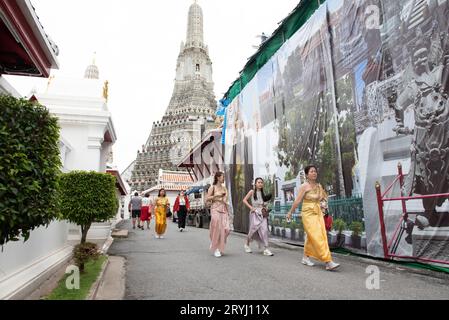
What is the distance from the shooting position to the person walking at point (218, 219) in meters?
6.88

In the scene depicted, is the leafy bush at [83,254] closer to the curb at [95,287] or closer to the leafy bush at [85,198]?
the curb at [95,287]

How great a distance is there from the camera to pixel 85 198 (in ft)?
19.5

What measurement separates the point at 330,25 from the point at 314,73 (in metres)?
1.04

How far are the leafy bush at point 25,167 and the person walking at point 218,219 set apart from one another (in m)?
4.07

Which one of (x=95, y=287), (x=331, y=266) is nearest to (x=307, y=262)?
(x=331, y=266)

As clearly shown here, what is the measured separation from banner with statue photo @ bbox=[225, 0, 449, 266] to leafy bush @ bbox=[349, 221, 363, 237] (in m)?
0.02

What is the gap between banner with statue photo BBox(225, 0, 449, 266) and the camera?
4.72 metres

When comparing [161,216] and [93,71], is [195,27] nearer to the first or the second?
[93,71]

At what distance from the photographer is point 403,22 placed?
527 cm

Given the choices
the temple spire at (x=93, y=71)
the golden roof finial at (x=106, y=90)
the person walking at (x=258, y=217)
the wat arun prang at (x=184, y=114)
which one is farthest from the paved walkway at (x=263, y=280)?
the temple spire at (x=93, y=71)

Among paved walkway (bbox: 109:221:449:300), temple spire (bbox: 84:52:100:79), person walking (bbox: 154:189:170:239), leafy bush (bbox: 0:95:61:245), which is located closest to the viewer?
leafy bush (bbox: 0:95:61:245)

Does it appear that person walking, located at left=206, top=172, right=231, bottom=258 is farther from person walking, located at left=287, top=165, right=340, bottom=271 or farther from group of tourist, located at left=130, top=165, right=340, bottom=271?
person walking, located at left=287, top=165, right=340, bottom=271

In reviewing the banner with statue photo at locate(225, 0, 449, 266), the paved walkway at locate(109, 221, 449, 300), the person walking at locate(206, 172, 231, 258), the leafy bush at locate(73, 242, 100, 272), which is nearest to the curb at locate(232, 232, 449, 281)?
the paved walkway at locate(109, 221, 449, 300)
